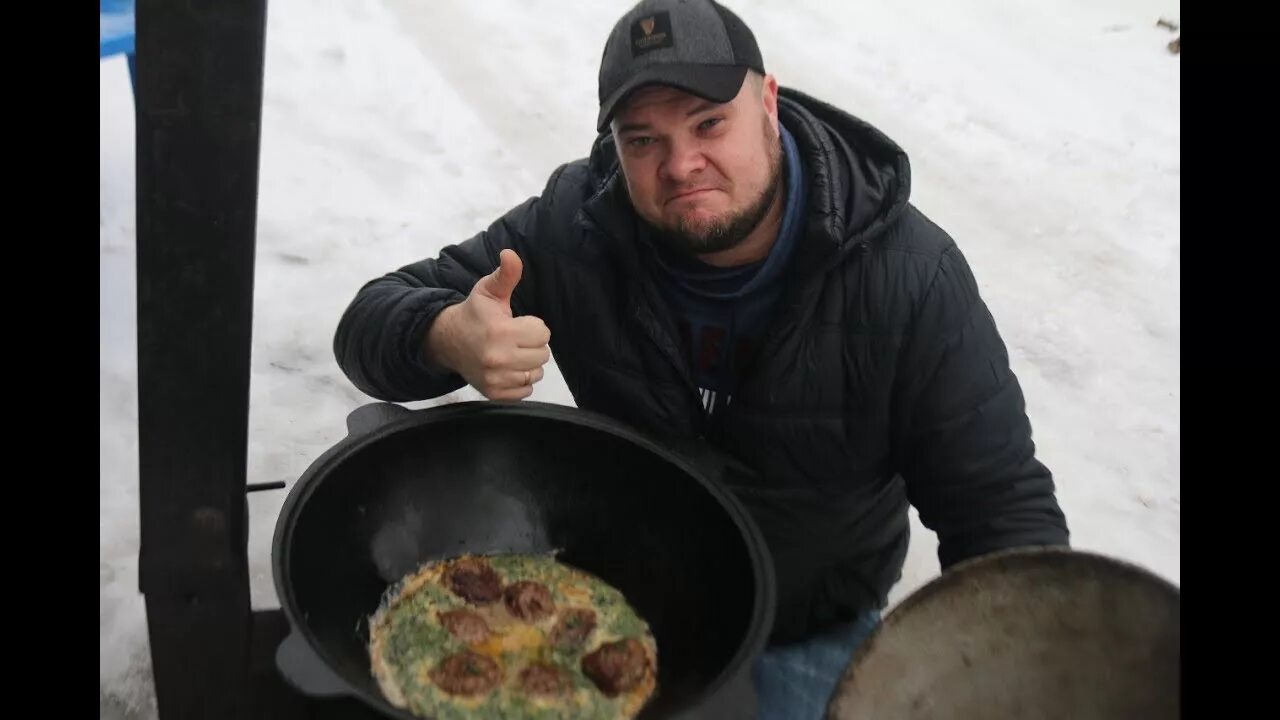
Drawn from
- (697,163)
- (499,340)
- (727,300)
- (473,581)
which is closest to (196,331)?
(499,340)

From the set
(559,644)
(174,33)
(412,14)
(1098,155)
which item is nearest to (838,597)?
(559,644)

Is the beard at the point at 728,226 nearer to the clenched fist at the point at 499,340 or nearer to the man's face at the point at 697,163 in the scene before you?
the man's face at the point at 697,163

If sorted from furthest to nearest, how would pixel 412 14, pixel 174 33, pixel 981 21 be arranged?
pixel 981 21, pixel 412 14, pixel 174 33

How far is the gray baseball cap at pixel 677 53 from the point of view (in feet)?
6.91

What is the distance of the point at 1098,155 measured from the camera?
20.7 feet

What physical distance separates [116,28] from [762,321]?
323 centimetres

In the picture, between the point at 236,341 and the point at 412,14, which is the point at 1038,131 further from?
the point at 236,341

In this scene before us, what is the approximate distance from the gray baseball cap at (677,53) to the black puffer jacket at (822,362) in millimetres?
275

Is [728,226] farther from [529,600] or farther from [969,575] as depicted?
[969,575]

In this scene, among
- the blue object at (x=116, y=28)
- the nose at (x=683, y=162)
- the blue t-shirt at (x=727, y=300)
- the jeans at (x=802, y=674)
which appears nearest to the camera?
the nose at (x=683, y=162)

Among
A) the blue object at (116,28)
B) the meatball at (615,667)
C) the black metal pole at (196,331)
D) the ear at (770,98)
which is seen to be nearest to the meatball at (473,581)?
the meatball at (615,667)

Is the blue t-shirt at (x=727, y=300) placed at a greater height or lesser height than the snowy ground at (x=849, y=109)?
greater

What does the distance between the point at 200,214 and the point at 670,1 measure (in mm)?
1293

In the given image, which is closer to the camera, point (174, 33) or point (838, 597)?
point (174, 33)
